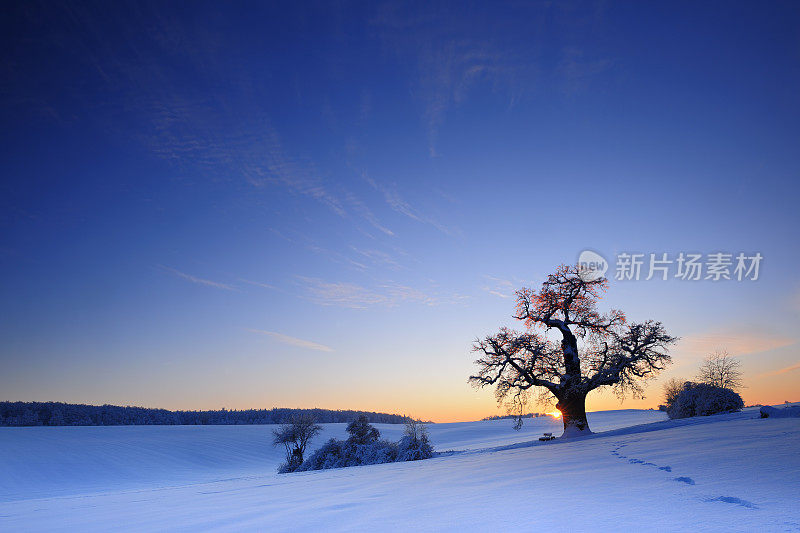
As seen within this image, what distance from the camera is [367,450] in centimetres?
2603

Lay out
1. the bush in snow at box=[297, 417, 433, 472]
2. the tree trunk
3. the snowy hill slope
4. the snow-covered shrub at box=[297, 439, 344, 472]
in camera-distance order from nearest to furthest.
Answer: the tree trunk → the bush in snow at box=[297, 417, 433, 472] → the snow-covered shrub at box=[297, 439, 344, 472] → the snowy hill slope

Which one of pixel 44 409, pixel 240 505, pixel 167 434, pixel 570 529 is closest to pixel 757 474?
pixel 570 529

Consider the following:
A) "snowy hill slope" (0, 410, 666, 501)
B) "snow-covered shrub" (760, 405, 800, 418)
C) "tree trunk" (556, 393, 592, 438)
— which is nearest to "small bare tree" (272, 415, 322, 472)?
"snowy hill slope" (0, 410, 666, 501)

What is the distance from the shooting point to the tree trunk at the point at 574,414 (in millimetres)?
20625

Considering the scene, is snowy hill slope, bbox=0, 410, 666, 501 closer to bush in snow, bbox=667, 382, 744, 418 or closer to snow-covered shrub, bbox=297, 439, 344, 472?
snow-covered shrub, bbox=297, 439, 344, 472

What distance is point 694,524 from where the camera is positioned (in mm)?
3375

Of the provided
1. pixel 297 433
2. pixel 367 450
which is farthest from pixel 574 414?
pixel 297 433

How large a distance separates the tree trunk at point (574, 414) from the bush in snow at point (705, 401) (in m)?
6.94

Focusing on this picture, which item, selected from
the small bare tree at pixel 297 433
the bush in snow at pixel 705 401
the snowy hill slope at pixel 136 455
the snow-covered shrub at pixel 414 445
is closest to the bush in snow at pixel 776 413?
the bush in snow at pixel 705 401

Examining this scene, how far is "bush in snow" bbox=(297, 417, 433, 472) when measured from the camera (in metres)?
23.5

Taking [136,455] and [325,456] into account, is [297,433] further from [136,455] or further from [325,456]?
[136,455]

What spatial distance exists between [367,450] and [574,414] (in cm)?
1212

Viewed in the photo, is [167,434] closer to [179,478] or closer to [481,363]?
[179,478]

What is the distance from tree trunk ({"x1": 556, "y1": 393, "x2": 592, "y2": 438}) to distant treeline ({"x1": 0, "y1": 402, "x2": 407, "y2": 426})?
52.6m
